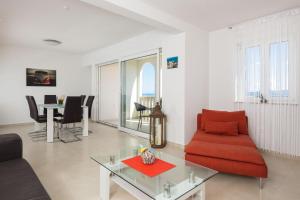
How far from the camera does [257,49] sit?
3346 millimetres

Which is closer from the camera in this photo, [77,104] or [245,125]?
[245,125]

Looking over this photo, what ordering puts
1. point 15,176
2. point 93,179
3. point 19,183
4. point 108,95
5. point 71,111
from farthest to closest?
point 108,95 → point 71,111 → point 93,179 → point 15,176 → point 19,183

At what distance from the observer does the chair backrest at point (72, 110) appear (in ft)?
13.2

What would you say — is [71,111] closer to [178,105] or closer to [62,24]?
[62,24]

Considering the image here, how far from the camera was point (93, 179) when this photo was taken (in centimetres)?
226

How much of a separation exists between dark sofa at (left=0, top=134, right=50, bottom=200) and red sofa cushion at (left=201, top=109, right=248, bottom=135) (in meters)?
2.61

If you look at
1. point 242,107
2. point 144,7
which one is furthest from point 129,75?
point 242,107

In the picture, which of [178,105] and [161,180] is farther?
[178,105]

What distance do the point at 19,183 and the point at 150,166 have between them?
1.06 m

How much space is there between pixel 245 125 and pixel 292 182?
1.02 meters

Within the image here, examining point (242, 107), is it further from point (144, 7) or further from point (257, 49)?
point (144, 7)

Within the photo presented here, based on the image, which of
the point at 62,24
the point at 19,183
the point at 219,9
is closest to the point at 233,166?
the point at 19,183

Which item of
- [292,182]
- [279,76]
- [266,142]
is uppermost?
[279,76]

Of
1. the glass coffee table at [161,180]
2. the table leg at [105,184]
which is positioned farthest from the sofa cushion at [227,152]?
the table leg at [105,184]
